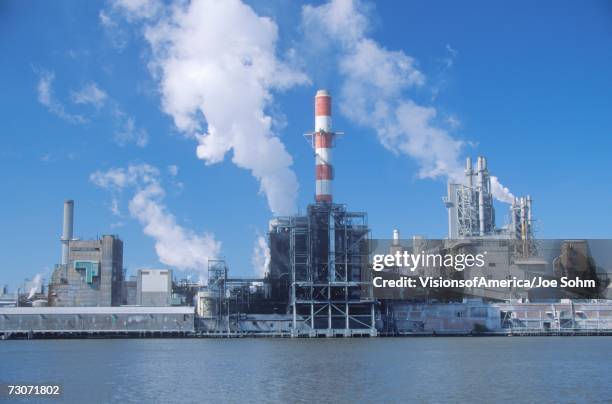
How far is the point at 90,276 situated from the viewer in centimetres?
12000

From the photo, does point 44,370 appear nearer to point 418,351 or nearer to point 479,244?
point 418,351

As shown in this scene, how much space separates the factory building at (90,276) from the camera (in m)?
120

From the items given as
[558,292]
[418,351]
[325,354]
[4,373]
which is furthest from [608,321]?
[4,373]

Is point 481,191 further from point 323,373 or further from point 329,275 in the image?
point 323,373

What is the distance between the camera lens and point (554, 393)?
45.1 meters

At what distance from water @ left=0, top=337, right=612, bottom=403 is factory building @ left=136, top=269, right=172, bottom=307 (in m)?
44.6

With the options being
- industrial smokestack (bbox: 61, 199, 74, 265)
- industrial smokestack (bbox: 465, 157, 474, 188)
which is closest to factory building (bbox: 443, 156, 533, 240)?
industrial smokestack (bbox: 465, 157, 474, 188)

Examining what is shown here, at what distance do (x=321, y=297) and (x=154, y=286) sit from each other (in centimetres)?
2939

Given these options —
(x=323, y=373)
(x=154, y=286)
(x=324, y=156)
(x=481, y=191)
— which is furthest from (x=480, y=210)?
(x=323, y=373)

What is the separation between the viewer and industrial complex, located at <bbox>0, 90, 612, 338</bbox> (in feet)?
362

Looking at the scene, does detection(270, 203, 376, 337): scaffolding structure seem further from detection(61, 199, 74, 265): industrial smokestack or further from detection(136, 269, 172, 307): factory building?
detection(61, 199, 74, 265): industrial smokestack

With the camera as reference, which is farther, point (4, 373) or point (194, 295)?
point (194, 295)

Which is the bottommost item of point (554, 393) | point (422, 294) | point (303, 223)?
point (554, 393)

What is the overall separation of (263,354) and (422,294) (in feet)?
173
